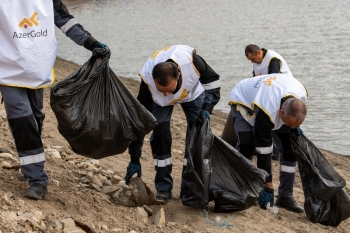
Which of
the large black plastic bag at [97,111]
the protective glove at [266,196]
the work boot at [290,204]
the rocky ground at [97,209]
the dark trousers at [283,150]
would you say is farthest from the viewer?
the work boot at [290,204]

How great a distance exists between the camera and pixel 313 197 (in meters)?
6.08

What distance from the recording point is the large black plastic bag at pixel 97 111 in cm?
520

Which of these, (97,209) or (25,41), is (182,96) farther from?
(25,41)

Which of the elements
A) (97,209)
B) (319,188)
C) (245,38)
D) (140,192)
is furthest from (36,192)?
(245,38)

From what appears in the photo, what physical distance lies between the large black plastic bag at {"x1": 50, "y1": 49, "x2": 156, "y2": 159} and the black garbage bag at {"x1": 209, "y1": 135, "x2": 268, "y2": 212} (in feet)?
2.12

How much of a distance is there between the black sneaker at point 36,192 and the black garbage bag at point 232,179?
1.36m

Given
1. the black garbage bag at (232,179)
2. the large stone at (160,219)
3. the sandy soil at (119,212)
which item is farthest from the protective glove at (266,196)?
the large stone at (160,219)

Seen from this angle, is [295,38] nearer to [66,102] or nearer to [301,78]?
[301,78]

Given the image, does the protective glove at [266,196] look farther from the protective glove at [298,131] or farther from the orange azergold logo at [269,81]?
A: the orange azergold logo at [269,81]

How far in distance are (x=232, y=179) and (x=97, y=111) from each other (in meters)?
1.29

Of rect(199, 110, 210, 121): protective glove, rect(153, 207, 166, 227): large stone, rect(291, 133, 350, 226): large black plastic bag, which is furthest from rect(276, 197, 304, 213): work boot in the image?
rect(153, 207, 166, 227): large stone

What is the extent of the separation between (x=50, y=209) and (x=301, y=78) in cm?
902

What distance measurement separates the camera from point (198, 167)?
565 cm

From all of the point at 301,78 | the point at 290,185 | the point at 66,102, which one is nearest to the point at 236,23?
the point at 301,78
